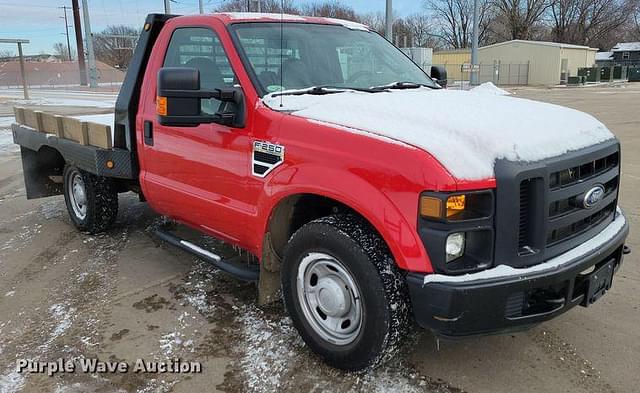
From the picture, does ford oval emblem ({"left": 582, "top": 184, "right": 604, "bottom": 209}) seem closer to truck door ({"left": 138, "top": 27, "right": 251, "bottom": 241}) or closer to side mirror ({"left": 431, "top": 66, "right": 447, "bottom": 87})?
truck door ({"left": 138, "top": 27, "right": 251, "bottom": 241})

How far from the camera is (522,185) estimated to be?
8.52ft

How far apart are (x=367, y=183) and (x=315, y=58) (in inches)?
57.7

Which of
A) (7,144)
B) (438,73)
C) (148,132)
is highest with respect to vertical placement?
(438,73)

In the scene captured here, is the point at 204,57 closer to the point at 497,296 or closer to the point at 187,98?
the point at 187,98

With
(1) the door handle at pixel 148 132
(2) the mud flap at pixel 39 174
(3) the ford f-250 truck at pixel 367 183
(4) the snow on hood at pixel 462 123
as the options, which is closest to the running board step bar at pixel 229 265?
(3) the ford f-250 truck at pixel 367 183

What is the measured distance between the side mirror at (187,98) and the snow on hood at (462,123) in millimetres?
220

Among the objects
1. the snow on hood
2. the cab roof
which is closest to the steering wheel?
the snow on hood

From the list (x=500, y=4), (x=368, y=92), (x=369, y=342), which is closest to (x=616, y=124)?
(x=368, y=92)

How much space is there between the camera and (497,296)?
8.41 ft

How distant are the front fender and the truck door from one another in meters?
0.49

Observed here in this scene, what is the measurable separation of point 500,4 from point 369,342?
248 ft

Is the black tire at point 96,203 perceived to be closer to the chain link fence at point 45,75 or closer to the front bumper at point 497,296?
the front bumper at point 497,296

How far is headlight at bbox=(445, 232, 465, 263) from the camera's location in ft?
8.38

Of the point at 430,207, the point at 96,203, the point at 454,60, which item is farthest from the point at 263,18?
the point at 454,60
